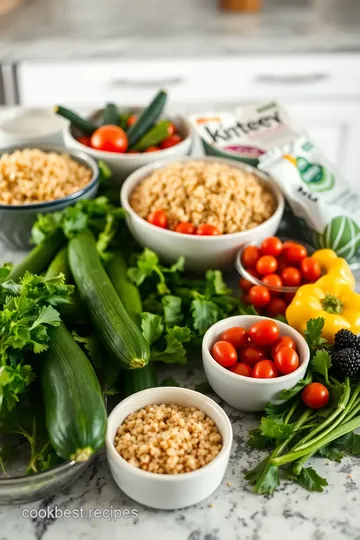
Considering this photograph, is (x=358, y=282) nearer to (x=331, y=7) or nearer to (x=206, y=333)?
(x=206, y=333)

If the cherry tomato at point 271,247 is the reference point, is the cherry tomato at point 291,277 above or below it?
below

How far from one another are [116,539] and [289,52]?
8.17 ft

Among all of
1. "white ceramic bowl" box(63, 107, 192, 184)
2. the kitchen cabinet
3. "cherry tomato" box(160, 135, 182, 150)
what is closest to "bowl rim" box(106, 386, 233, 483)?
"white ceramic bowl" box(63, 107, 192, 184)

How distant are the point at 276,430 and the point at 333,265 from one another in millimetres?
486

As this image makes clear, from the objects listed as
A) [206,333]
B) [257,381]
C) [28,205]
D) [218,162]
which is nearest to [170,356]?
[206,333]

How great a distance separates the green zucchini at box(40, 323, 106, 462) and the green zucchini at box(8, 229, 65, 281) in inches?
13.4

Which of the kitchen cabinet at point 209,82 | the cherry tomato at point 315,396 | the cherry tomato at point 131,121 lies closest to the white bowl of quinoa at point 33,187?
the cherry tomato at point 131,121

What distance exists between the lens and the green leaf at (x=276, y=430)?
110 centimetres

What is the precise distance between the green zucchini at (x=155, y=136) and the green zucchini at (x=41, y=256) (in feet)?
1.55

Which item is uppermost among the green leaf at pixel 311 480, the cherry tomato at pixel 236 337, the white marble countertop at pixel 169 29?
the cherry tomato at pixel 236 337

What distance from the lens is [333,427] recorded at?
1115 mm

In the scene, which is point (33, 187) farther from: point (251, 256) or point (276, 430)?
point (276, 430)

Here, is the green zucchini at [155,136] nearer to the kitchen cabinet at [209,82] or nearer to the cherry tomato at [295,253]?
the cherry tomato at [295,253]

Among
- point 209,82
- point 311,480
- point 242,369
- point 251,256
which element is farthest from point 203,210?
point 209,82
